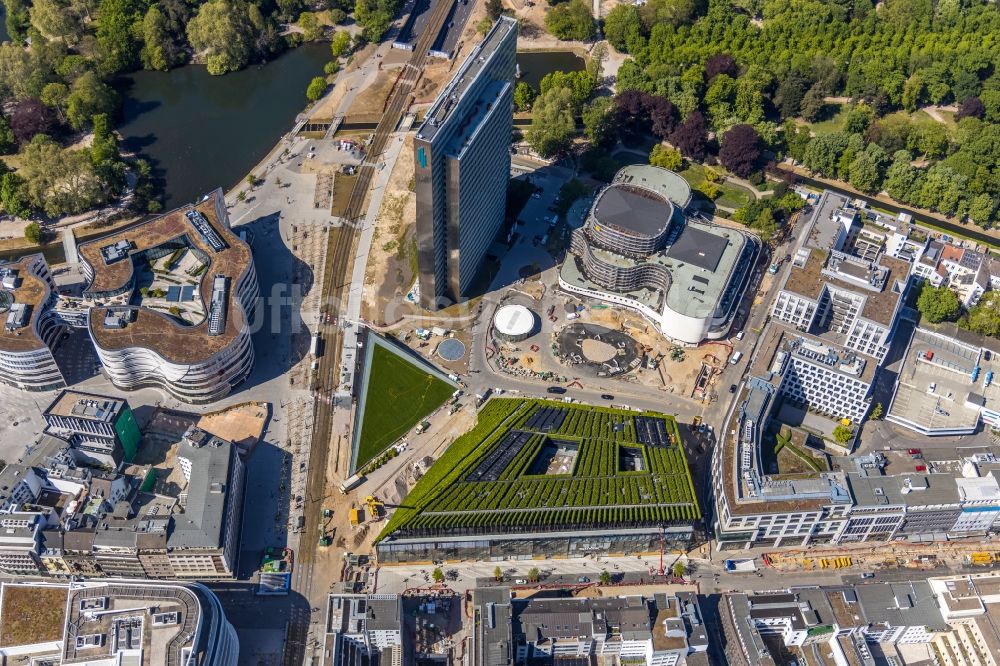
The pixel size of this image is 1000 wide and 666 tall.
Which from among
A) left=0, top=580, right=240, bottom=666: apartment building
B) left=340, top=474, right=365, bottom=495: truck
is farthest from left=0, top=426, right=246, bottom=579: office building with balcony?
left=340, top=474, right=365, bottom=495: truck

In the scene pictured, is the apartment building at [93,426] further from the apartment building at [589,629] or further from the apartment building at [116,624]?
the apartment building at [589,629]

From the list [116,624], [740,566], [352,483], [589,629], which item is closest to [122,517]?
[116,624]

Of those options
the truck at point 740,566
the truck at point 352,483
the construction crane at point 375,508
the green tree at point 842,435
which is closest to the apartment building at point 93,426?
the truck at point 352,483

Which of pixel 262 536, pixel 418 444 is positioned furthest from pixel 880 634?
pixel 262 536

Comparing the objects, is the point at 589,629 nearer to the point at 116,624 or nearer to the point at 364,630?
the point at 364,630

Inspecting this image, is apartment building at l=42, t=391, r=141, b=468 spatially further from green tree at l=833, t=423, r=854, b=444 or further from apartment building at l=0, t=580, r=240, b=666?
green tree at l=833, t=423, r=854, b=444

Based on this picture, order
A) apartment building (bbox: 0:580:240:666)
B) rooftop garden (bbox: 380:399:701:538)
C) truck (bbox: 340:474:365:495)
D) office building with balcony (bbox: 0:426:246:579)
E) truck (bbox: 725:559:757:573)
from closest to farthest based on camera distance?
apartment building (bbox: 0:580:240:666)
office building with balcony (bbox: 0:426:246:579)
rooftop garden (bbox: 380:399:701:538)
truck (bbox: 725:559:757:573)
truck (bbox: 340:474:365:495)

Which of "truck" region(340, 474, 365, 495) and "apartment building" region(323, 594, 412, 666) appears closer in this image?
"apartment building" region(323, 594, 412, 666)
